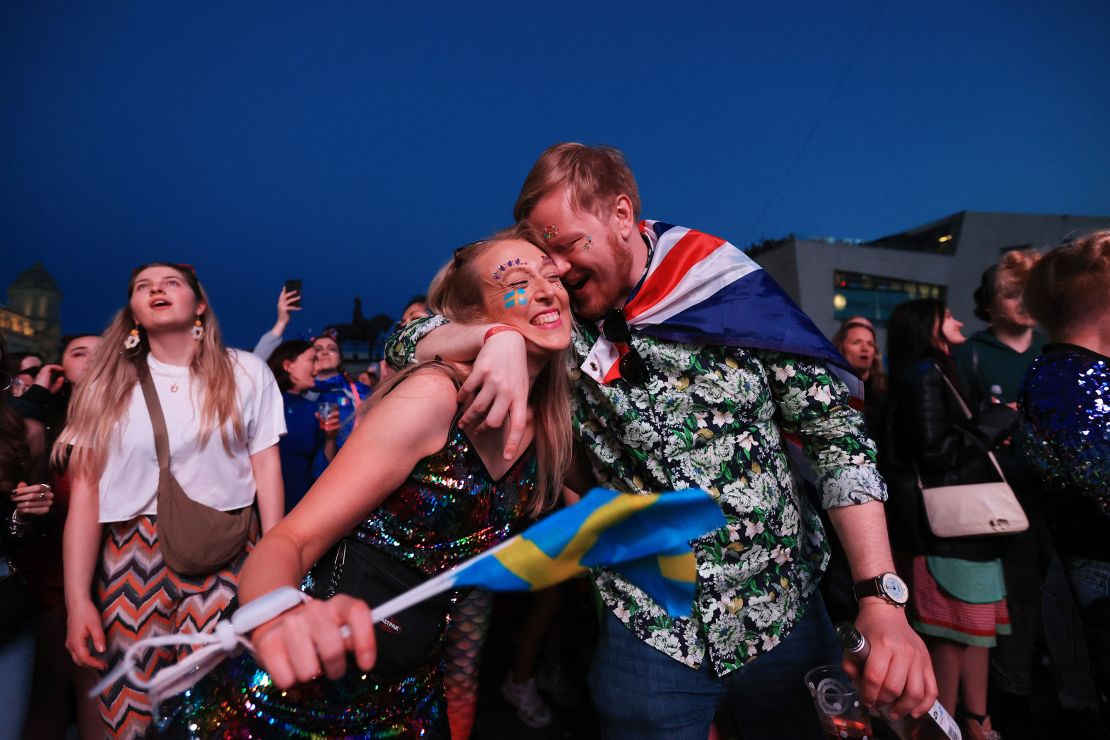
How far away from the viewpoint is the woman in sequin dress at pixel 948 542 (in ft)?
9.81

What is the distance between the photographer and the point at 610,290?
1913 mm

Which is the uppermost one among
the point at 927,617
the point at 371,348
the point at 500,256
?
the point at 500,256

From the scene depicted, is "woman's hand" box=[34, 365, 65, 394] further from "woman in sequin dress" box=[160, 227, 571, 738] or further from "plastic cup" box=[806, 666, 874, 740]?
"plastic cup" box=[806, 666, 874, 740]

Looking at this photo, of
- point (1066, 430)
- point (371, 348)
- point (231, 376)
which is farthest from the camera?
point (371, 348)

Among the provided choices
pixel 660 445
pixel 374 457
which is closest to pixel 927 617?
pixel 660 445

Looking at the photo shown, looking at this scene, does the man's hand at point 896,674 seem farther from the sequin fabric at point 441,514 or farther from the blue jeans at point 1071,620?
the blue jeans at point 1071,620

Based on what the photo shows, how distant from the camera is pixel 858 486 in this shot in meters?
1.63

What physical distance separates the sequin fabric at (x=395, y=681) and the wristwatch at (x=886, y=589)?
2.87ft

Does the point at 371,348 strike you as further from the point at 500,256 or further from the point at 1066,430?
the point at 1066,430

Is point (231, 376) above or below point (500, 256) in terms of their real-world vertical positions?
below

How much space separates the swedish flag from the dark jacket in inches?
99.9

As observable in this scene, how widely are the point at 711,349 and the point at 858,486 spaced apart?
1.70 ft

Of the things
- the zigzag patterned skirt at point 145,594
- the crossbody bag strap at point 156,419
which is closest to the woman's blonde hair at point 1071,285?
the zigzag patterned skirt at point 145,594

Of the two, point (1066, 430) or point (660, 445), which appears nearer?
point (660, 445)
